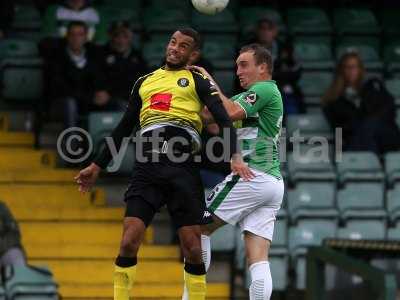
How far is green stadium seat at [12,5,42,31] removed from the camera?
1563 cm

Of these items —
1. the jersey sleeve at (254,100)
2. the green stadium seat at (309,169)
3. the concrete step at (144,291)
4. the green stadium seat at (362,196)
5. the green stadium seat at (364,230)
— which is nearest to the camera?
the jersey sleeve at (254,100)

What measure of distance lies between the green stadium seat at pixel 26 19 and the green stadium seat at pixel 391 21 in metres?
3.81

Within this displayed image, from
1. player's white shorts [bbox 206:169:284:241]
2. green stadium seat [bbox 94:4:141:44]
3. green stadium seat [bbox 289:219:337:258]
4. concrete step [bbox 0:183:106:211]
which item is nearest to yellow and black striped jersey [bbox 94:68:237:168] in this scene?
player's white shorts [bbox 206:169:284:241]

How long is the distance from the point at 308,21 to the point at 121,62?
113 inches

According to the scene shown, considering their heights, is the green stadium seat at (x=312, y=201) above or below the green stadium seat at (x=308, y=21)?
below

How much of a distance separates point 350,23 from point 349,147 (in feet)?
7.98

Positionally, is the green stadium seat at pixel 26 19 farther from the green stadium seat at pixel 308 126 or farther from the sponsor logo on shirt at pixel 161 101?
the sponsor logo on shirt at pixel 161 101

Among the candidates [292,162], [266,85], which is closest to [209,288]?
[292,162]

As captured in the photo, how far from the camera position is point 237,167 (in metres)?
9.52

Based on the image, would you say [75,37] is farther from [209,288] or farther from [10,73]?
[209,288]

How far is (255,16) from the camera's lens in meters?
16.3

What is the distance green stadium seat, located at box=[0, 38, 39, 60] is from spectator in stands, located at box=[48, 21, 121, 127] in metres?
0.76

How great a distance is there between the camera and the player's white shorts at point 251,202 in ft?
32.9

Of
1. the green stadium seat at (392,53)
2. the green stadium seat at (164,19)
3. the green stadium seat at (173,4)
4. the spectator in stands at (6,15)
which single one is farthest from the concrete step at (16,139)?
the green stadium seat at (392,53)
